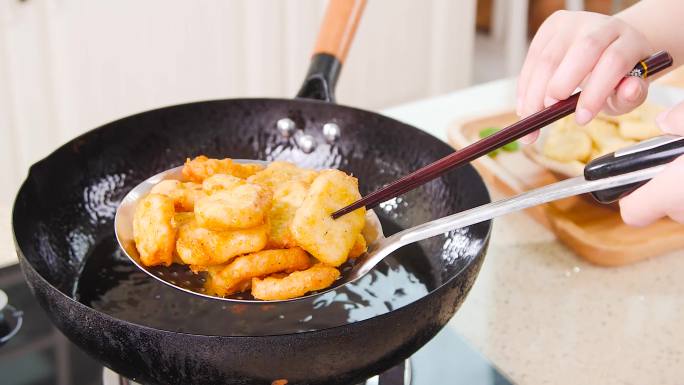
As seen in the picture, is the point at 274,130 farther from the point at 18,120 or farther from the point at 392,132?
the point at 18,120

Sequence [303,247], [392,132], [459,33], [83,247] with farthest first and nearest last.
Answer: [459,33] → [392,132] → [83,247] → [303,247]

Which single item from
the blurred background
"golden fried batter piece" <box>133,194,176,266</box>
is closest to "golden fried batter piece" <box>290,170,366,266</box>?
"golden fried batter piece" <box>133,194,176,266</box>

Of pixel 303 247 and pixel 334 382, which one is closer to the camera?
pixel 334 382

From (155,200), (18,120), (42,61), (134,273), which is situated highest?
(155,200)

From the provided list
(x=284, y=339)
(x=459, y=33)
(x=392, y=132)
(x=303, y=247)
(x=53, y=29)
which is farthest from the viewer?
(x=459, y=33)

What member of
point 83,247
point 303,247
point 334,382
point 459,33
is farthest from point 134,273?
point 459,33

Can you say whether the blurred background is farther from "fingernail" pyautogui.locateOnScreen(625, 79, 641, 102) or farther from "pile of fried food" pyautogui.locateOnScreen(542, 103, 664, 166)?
"fingernail" pyautogui.locateOnScreen(625, 79, 641, 102)

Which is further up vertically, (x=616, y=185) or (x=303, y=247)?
(x=616, y=185)

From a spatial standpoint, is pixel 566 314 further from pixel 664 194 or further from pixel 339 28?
pixel 339 28
